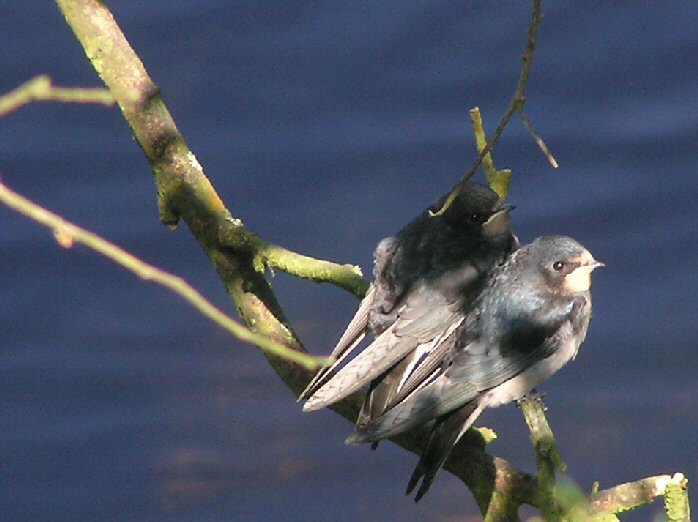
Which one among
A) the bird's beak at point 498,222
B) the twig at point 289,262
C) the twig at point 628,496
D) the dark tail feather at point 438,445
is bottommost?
the twig at point 628,496

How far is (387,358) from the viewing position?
3.67 meters

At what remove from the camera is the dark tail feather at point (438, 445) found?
135 inches

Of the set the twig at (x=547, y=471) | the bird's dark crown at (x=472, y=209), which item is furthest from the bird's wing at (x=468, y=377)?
the twig at (x=547, y=471)

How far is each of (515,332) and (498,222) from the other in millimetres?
350

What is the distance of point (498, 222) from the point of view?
4.14 m

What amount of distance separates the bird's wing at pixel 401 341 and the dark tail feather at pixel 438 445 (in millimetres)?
222

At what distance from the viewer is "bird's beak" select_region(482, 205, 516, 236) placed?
4.08 m

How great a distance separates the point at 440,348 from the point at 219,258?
724mm

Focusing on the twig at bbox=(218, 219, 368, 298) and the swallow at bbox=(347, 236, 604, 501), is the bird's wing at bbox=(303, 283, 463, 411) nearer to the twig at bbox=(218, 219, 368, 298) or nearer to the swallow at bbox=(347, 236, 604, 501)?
the swallow at bbox=(347, 236, 604, 501)

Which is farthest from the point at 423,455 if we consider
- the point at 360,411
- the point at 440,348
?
the point at 440,348

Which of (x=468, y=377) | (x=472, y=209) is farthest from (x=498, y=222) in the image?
(x=468, y=377)

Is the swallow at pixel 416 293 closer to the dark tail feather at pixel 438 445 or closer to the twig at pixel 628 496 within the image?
the dark tail feather at pixel 438 445

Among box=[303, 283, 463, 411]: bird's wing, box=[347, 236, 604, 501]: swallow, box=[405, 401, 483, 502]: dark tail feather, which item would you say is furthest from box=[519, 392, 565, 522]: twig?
box=[347, 236, 604, 501]: swallow

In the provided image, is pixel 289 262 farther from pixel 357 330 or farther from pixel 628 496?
pixel 628 496
